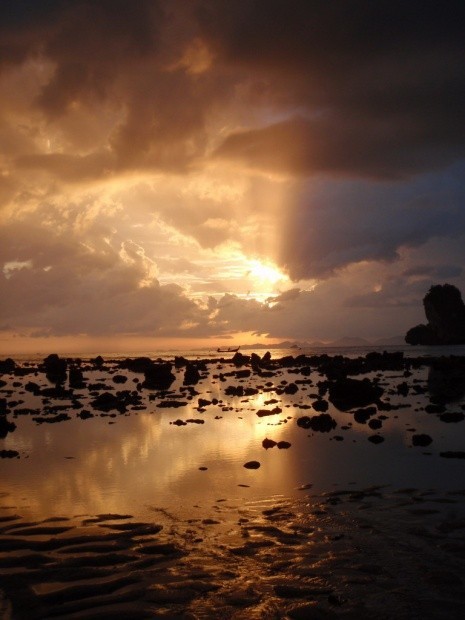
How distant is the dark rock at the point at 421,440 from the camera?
78.4ft

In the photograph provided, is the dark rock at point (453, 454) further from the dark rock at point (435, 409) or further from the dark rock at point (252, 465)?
the dark rock at point (435, 409)

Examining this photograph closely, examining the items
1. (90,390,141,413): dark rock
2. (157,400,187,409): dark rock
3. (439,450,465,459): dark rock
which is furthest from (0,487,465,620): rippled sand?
(157,400,187,409): dark rock

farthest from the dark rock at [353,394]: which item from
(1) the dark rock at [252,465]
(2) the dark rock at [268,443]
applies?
(1) the dark rock at [252,465]

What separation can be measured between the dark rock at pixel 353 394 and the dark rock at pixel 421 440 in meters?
14.4

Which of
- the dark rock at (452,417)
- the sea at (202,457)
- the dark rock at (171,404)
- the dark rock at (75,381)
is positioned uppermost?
the dark rock at (75,381)

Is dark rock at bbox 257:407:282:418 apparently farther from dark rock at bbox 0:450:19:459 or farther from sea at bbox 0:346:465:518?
dark rock at bbox 0:450:19:459

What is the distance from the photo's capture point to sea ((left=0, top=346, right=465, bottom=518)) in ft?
55.7

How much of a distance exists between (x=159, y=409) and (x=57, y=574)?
29.3 m

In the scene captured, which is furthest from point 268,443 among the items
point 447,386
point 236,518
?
point 447,386

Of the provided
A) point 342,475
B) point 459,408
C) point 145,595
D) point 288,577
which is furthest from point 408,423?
point 145,595

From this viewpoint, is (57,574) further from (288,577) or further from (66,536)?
(288,577)

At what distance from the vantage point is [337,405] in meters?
38.8

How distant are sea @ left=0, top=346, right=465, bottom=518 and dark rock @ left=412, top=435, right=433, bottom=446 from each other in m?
0.23

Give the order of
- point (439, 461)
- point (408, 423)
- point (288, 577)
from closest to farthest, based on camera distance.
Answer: point (288, 577)
point (439, 461)
point (408, 423)
